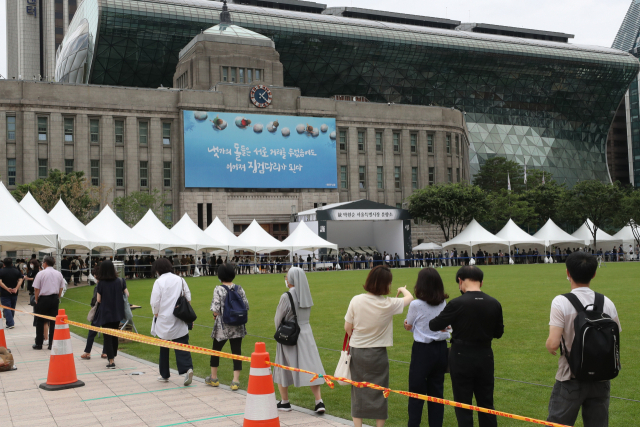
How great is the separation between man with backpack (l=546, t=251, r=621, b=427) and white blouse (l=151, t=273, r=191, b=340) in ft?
18.6

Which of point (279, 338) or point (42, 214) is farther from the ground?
point (42, 214)

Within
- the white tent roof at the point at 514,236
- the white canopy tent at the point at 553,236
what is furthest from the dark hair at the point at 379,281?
the white canopy tent at the point at 553,236

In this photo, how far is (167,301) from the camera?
29.8 ft

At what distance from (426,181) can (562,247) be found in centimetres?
1596

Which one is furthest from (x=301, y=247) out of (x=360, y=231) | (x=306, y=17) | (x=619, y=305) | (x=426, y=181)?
(x=306, y=17)

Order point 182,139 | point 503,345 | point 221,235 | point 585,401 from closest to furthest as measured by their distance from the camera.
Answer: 1. point 585,401
2. point 503,345
3. point 221,235
4. point 182,139

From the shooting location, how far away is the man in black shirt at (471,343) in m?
5.58

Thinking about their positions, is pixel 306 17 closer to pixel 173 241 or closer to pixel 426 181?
pixel 426 181

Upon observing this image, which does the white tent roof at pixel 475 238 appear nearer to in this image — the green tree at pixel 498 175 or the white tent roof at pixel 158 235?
the white tent roof at pixel 158 235

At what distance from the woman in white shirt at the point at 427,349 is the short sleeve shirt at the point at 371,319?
24 cm

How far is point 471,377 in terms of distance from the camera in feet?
18.6

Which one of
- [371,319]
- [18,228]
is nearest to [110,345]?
[371,319]

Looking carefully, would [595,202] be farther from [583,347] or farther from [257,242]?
[583,347]

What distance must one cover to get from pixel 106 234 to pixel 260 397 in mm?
30688
